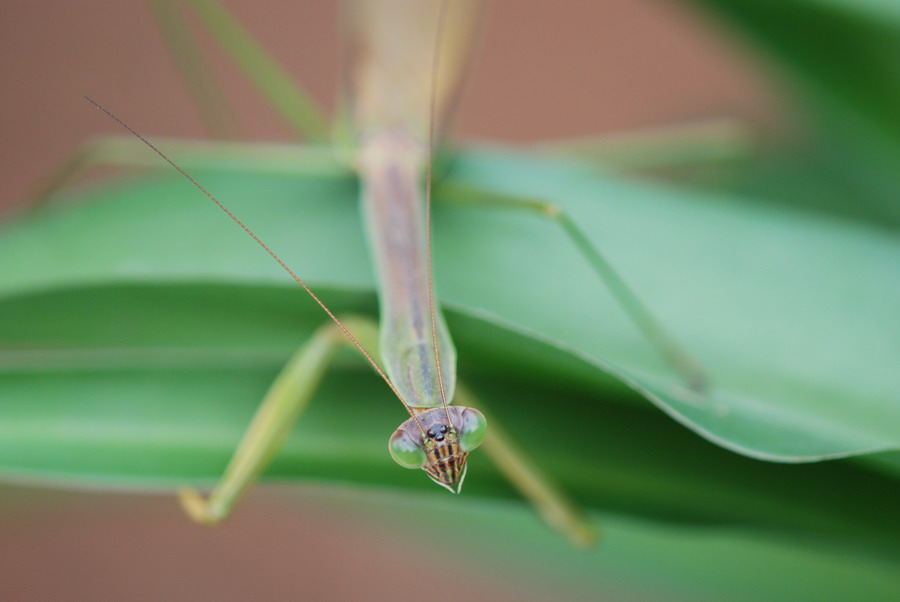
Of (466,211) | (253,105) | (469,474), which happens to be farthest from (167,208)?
(253,105)

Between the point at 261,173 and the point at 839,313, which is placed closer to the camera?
the point at 839,313

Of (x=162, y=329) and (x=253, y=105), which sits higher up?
(x=253, y=105)

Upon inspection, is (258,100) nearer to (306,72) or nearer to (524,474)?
(306,72)

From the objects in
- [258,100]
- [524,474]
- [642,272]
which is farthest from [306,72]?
[524,474]

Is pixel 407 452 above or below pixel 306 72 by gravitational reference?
below

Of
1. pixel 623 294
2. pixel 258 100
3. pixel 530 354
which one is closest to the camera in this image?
pixel 530 354

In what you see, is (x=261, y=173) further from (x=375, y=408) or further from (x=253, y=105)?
(x=253, y=105)

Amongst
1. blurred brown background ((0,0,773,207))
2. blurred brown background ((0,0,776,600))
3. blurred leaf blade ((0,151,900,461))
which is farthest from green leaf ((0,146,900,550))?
blurred brown background ((0,0,773,207))
